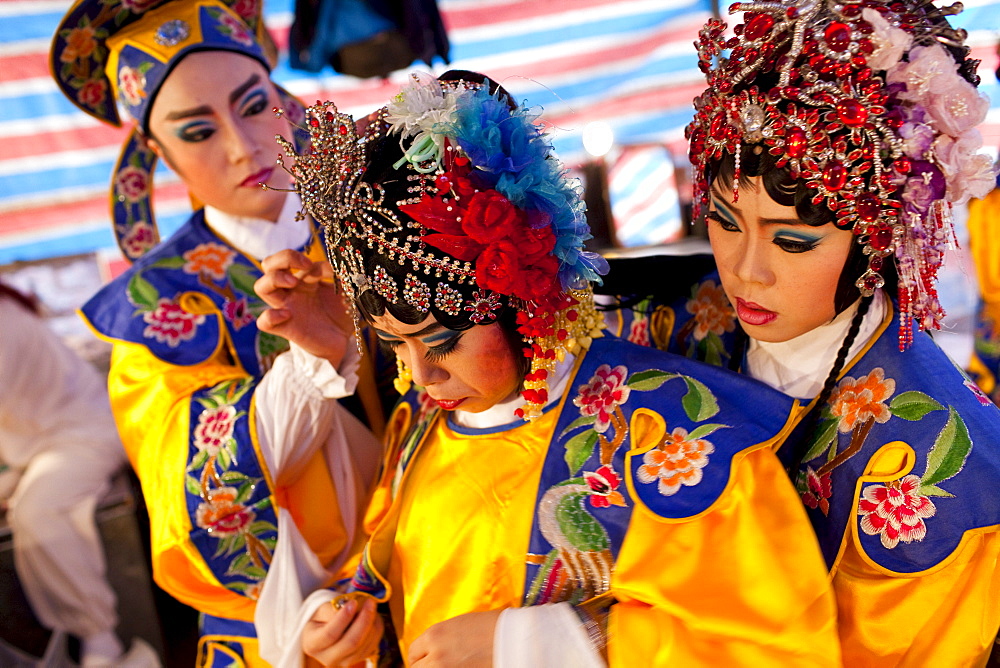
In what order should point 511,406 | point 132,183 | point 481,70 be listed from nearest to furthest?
point 511,406, point 132,183, point 481,70

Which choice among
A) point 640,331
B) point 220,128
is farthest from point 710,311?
point 220,128

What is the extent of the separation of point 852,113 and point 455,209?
23.0 inches

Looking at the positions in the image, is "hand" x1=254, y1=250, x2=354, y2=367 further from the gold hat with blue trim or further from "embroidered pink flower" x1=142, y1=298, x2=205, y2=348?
the gold hat with blue trim

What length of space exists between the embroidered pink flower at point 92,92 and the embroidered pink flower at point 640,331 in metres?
1.53

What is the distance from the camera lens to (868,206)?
111 cm

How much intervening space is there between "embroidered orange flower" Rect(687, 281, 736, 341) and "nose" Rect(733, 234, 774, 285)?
29 centimetres

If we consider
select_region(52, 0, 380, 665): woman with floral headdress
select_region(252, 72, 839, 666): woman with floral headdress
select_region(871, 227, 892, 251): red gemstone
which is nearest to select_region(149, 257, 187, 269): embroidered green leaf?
select_region(52, 0, 380, 665): woman with floral headdress

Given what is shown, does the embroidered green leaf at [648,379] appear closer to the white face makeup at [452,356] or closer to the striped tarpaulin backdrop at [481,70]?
the white face makeup at [452,356]

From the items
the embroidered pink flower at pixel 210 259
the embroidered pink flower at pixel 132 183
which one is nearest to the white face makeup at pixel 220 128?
the embroidered pink flower at pixel 210 259

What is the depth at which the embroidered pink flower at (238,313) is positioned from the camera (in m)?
1.89

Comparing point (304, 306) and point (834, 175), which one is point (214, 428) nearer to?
point (304, 306)

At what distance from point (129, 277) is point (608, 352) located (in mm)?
1245

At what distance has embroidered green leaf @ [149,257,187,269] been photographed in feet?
6.24

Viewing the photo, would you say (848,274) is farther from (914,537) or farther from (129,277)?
(129,277)
